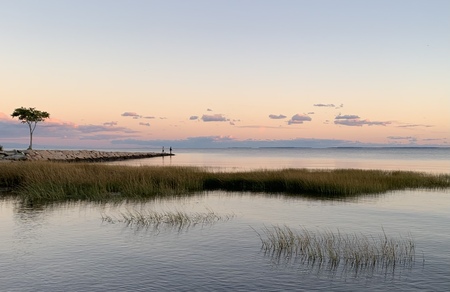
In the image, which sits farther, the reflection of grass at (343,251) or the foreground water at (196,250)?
the reflection of grass at (343,251)

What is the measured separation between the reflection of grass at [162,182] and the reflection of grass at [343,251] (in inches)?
621

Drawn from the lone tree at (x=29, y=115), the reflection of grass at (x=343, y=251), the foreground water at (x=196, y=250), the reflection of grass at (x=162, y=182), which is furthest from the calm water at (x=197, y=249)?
the lone tree at (x=29, y=115)

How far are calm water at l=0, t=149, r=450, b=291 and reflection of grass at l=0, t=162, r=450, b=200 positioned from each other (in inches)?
131

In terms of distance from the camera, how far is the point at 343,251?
17391 millimetres

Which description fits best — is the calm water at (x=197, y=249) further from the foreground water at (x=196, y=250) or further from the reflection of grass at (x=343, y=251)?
the reflection of grass at (x=343, y=251)

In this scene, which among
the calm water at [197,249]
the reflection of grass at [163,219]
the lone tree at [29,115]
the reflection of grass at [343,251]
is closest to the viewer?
the calm water at [197,249]

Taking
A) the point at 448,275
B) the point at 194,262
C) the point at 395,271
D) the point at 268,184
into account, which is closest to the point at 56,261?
the point at 194,262

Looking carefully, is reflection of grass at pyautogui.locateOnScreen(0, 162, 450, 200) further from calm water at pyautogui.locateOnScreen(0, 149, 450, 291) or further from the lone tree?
the lone tree

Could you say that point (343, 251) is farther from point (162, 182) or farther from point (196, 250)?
point (162, 182)

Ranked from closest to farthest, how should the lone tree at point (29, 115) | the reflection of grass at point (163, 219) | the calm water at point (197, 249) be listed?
1. the calm water at point (197, 249)
2. the reflection of grass at point (163, 219)
3. the lone tree at point (29, 115)

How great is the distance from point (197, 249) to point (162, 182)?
61.8 ft

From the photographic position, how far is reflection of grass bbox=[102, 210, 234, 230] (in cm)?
2249

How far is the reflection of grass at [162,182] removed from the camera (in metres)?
32.7

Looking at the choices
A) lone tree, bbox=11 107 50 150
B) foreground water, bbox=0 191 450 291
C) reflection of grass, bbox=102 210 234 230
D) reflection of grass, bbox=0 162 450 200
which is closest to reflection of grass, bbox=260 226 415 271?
foreground water, bbox=0 191 450 291
